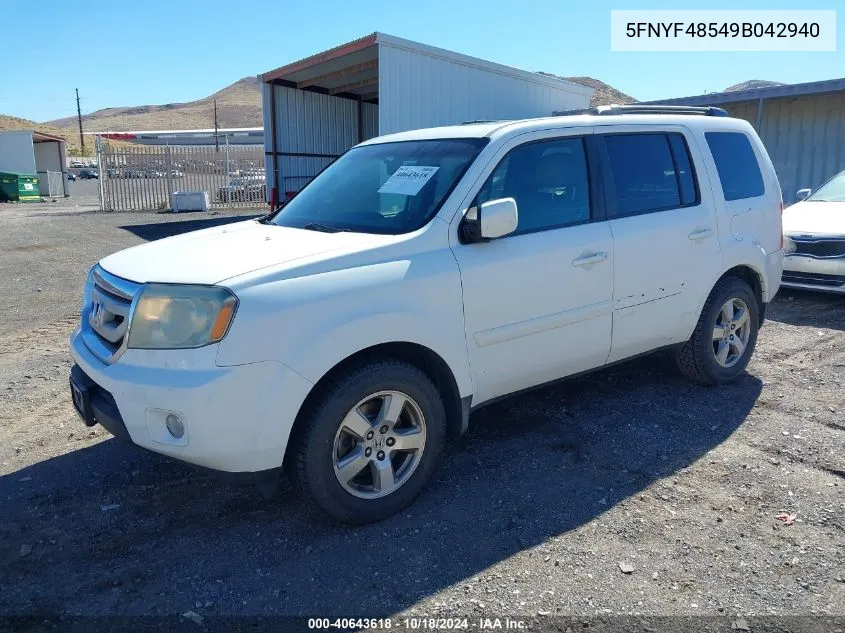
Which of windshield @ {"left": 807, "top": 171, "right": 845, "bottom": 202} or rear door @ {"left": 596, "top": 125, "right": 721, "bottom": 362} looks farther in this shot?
windshield @ {"left": 807, "top": 171, "right": 845, "bottom": 202}

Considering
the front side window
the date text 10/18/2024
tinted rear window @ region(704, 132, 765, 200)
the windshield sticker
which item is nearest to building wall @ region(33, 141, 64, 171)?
the windshield sticker

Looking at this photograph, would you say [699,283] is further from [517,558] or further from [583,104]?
[583,104]

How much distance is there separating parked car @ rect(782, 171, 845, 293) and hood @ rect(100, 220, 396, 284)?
6441 millimetres

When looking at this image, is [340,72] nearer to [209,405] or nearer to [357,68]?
[357,68]

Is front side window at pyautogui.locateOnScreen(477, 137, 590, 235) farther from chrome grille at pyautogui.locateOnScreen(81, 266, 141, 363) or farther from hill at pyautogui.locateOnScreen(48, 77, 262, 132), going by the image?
hill at pyautogui.locateOnScreen(48, 77, 262, 132)

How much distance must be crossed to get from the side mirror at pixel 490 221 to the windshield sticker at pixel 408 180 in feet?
1.33

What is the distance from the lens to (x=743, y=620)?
2.73m

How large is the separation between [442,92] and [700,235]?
A: 426 inches

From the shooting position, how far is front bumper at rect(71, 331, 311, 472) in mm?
2932

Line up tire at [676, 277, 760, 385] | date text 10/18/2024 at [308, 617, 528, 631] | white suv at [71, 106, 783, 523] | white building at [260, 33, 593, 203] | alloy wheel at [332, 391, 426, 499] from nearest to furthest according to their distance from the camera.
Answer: date text 10/18/2024 at [308, 617, 528, 631], white suv at [71, 106, 783, 523], alloy wheel at [332, 391, 426, 499], tire at [676, 277, 760, 385], white building at [260, 33, 593, 203]

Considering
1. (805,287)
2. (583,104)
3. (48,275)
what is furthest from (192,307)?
(583,104)

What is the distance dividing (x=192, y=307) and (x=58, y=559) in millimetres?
1335

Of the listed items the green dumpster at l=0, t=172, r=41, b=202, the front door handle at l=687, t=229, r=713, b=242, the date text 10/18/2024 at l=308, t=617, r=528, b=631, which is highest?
the green dumpster at l=0, t=172, r=41, b=202

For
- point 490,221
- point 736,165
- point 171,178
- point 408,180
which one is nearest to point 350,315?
point 490,221
